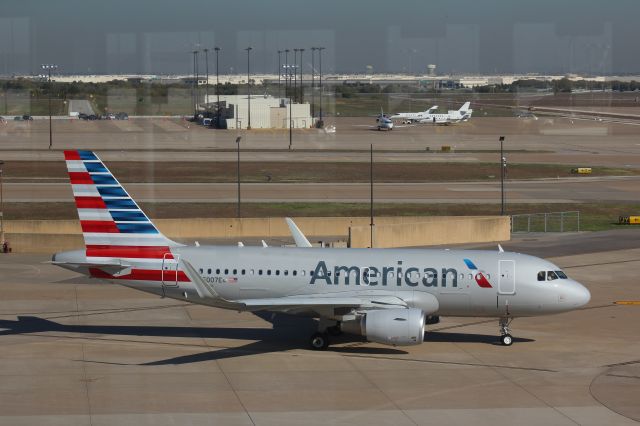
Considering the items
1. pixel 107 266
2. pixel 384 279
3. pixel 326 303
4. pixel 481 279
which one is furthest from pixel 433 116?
pixel 326 303

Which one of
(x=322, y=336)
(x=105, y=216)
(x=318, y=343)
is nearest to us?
(x=318, y=343)

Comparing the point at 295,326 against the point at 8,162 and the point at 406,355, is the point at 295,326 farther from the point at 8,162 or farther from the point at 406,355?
the point at 8,162

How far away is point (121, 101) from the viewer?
100125 mm

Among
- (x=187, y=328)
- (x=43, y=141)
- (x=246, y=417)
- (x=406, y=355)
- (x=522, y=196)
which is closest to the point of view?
(x=246, y=417)

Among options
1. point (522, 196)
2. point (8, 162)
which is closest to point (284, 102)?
point (8, 162)

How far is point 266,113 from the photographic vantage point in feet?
431

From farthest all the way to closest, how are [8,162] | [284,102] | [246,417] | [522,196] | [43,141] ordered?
1. [284,102]
2. [43,141]
3. [8,162]
4. [522,196]
5. [246,417]

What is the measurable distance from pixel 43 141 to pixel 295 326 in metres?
77.8

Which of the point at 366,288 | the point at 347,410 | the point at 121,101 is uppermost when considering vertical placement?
the point at 121,101

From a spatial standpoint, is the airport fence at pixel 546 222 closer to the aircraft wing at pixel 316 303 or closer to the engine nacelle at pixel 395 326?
the aircraft wing at pixel 316 303

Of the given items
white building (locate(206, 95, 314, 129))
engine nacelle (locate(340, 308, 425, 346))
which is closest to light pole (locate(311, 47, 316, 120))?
white building (locate(206, 95, 314, 129))

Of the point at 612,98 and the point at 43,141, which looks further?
the point at 612,98

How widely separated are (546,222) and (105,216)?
40.2m

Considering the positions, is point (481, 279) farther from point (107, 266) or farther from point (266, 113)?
point (266, 113)
